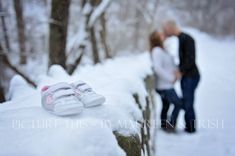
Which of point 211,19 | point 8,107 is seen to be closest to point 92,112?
point 8,107

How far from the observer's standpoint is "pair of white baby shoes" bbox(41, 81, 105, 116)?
195 cm

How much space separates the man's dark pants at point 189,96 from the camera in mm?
4793

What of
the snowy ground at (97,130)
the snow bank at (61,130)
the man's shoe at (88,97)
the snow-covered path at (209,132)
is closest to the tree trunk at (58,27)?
the snowy ground at (97,130)

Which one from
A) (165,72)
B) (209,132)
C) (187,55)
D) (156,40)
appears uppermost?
(156,40)

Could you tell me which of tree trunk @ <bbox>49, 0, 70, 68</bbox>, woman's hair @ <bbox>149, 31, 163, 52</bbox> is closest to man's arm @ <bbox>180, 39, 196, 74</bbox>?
woman's hair @ <bbox>149, 31, 163, 52</bbox>

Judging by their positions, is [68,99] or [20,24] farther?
[20,24]

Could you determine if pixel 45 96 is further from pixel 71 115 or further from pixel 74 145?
pixel 74 145

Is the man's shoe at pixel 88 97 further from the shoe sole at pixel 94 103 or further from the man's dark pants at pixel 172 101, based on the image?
the man's dark pants at pixel 172 101

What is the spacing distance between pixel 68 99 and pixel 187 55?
3100mm

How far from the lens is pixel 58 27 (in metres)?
4.13

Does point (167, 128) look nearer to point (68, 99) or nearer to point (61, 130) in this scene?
point (68, 99)

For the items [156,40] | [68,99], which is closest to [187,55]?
[156,40]

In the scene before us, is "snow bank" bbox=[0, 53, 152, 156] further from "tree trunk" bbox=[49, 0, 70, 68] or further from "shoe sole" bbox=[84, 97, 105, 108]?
"tree trunk" bbox=[49, 0, 70, 68]

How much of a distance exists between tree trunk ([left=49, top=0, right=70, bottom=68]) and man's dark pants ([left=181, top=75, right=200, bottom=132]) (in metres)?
1.98
